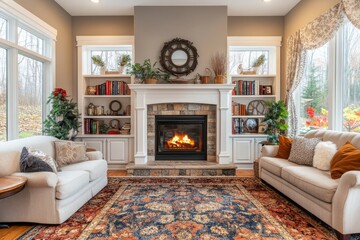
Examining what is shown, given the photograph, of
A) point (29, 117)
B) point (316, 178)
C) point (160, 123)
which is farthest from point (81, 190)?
point (316, 178)

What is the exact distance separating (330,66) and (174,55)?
274 centimetres

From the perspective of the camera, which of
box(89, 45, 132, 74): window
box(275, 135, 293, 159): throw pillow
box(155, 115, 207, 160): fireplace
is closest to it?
box(275, 135, 293, 159): throw pillow

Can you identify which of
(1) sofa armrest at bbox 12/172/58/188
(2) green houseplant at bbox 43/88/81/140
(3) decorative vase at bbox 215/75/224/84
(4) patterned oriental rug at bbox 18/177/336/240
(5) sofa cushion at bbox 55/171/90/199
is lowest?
(4) patterned oriental rug at bbox 18/177/336/240

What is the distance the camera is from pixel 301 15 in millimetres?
4734

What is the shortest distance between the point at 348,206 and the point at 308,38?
308 cm

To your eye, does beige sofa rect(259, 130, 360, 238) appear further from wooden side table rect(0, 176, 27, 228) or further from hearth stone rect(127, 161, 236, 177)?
wooden side table rect(0, 176, 27, 228)

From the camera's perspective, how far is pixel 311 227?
2684 millimetres

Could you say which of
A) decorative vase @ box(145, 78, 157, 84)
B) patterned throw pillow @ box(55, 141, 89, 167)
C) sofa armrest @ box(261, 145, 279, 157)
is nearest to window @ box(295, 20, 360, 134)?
sofa armrest @ box(261, 145, 279, 157)

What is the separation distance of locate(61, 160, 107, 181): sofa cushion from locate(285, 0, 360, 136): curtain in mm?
3604

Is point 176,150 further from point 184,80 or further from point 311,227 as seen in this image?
point 311,227

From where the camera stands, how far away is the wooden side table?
2.28 m

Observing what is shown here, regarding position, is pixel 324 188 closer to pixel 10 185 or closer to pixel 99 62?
pixel 10 185

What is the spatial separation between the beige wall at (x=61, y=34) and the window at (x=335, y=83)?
4.68 meters

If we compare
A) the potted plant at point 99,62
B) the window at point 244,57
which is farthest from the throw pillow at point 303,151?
the potted plant at point 99,62
